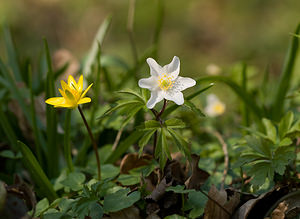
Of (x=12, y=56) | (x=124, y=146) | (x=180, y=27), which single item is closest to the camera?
(x=124, y=146)

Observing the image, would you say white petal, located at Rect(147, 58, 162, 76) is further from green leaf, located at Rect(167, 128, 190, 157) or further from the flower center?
green leaf, located at Rect(167, 128, 190, 157)

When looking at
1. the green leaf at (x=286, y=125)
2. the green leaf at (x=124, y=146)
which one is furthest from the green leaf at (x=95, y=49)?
the green leaf at (x=286, y=125)

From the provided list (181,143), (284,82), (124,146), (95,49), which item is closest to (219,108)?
(284,82)

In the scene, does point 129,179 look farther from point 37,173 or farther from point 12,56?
point 12,56

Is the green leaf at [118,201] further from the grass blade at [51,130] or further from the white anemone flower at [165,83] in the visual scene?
the grass blade at [51,130]

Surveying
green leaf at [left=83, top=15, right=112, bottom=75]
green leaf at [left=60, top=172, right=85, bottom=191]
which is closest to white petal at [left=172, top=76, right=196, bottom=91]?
green leaf at [left=60, top=172, right=85, bottom=191]

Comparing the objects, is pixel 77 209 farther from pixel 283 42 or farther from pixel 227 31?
pixel 227 31

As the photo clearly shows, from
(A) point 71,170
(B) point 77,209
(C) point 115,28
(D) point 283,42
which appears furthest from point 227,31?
(B) point 77,209
